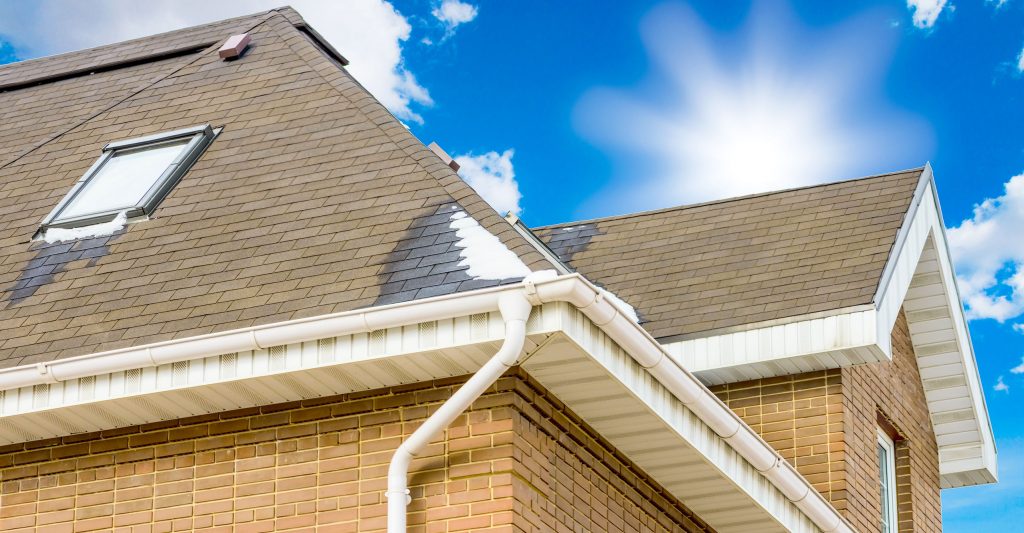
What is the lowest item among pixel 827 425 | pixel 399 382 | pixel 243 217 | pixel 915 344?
pixel 399 382

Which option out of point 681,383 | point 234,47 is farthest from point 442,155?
point 681,383

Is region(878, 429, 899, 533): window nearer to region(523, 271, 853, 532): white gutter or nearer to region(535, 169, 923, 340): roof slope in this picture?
region(535, 169, 923, 340): roof slope

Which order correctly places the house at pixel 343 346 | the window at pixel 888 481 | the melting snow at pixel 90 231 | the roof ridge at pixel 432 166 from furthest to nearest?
the window at pixel 888 481, the melting snow at pixel 90 231, the roof ridge at pixel 432 166, the house at pixel 343 346

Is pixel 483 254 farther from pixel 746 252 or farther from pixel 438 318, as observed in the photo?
pixel 746 252

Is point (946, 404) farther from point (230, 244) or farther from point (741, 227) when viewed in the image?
point (230, 244)

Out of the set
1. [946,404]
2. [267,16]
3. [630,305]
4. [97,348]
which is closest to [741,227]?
[630,305]

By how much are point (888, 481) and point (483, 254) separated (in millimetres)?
7287

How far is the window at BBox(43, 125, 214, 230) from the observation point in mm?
11227

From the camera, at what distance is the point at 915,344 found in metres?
16.5

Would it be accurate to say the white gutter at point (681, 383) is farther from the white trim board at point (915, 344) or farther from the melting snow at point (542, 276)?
the white trim board at point (915, 344)

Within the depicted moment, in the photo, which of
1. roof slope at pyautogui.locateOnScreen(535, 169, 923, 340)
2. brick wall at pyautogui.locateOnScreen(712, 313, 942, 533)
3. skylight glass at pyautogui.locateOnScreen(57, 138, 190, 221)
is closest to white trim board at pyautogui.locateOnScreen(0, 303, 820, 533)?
skylight glass at pyautogui.locateOnScreen(57, 138, 190, 221)

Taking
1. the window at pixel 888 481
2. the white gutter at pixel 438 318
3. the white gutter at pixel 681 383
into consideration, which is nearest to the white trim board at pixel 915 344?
the window at pixel 888 481

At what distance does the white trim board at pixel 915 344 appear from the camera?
43.3 feet

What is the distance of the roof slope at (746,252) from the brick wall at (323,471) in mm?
4098
